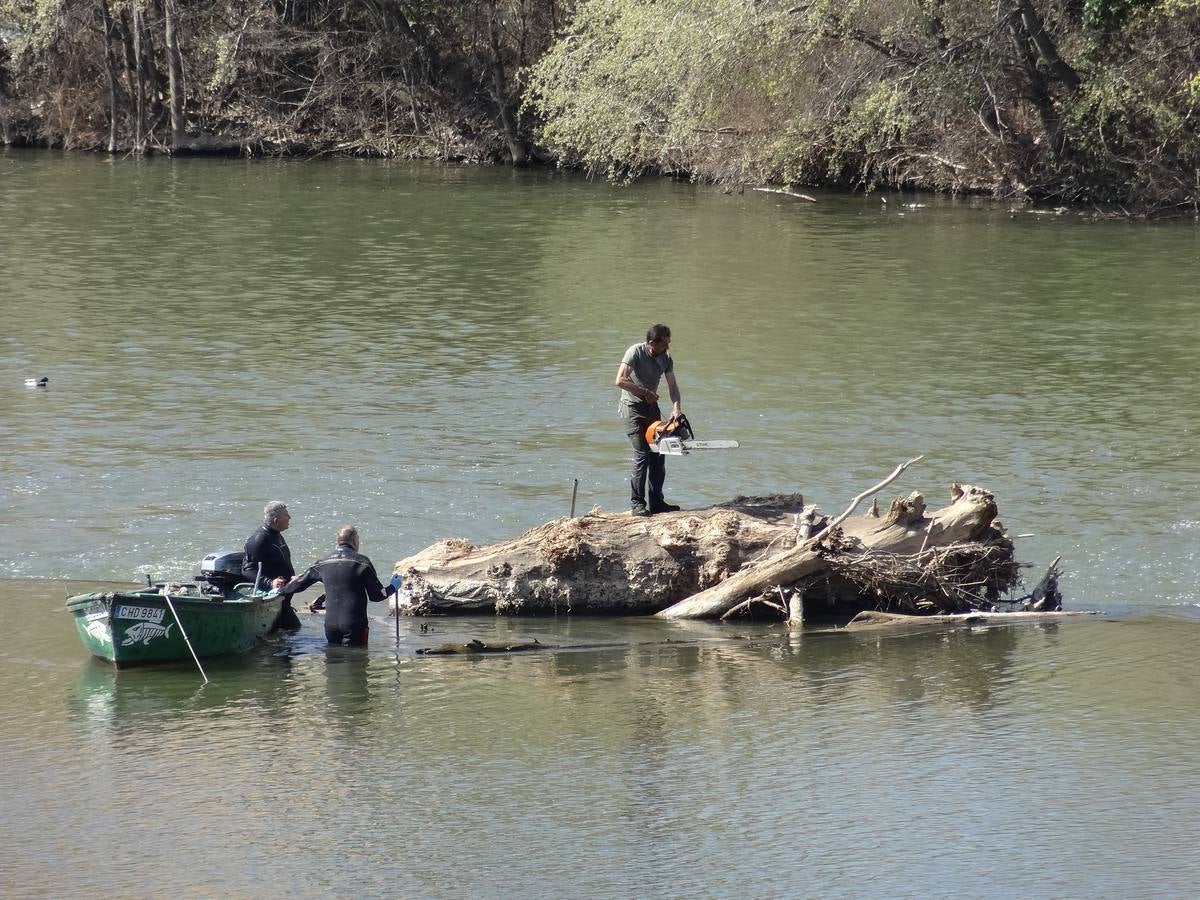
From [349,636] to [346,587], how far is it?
44 cm

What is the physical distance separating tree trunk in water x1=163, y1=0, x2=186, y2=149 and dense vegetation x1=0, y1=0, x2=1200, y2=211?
0.31ft

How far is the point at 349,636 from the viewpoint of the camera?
12938mm

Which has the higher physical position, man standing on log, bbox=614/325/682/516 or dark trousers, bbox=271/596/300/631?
man standing on log, bbox=614/325/682/516

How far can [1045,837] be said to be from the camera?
9.41 metres

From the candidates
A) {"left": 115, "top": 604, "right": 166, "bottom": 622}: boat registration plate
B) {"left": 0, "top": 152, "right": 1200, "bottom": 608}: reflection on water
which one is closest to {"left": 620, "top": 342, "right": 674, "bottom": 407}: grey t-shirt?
{"left": 0, "top": 152, "right": 1200, "bottom": 608}: reflection on water

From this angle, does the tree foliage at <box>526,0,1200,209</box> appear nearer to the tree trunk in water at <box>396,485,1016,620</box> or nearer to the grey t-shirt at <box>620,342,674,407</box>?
the tree trunk in water at <box>396,485,1016,620</box>

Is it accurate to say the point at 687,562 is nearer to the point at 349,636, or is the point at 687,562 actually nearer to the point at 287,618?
the point at 349,636

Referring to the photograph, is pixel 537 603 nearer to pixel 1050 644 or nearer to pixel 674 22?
pixel 1050 644

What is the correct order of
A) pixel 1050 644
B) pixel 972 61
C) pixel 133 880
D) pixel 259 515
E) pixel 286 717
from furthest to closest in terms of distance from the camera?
pixel 972 61 < pixel 259 515 < pixel 1050 644 < pixel 286 717 < pixel 133 880

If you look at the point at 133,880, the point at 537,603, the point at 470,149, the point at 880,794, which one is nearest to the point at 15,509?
the point at 537,603

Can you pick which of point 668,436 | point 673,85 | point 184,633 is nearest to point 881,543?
point 668,436

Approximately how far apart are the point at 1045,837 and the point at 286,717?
500cm

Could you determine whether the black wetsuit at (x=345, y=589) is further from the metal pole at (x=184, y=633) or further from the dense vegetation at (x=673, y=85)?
the dense vegetation at (x=673, y=85)

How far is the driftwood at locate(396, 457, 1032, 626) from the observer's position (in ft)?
44.7
